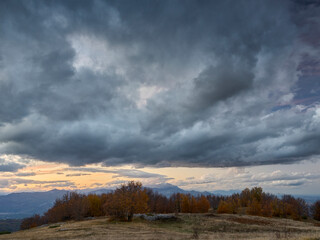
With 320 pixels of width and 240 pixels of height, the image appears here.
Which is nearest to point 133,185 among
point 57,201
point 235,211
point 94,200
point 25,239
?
point 25,239

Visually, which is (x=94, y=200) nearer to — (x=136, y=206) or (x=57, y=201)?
(x=57, y=201)

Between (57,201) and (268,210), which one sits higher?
(57,201)

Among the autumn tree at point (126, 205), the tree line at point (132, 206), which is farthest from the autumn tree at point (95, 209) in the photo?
the autumn tree at point (126, 205)

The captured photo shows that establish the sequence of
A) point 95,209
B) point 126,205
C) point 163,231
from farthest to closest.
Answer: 1. point 95,209
2. point 126,205
3. point 163,231

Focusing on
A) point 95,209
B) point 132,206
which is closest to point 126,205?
point 132,206

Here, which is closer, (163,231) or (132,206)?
(163,231)

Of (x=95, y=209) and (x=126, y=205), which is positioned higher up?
(x=126, y=205)

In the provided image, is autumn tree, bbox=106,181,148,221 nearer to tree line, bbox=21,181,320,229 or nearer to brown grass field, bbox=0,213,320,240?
tree line, bbox=21,181,320,229

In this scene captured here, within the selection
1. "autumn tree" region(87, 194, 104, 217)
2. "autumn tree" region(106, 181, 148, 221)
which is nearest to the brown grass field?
"autumn tree" region(106, 181, 148, 221)

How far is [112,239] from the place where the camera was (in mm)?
32156

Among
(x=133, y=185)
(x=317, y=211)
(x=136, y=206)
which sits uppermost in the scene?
(x=133, y=185)

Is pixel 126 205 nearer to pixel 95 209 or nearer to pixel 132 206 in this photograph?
pixel 132 206

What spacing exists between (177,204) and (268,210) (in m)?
53.9

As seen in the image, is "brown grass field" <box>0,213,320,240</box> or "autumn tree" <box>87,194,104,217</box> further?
"autumn tree" <box>87,194,104,217</box>
